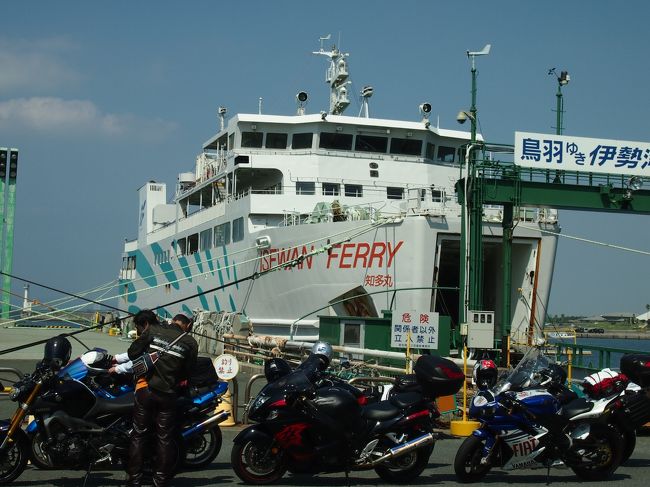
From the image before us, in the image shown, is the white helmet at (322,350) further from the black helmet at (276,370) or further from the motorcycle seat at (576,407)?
the motorcycle seat at (576,407)

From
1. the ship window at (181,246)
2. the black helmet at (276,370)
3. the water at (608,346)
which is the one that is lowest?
the water at (608,346)

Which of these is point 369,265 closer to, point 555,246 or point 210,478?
point 555,246

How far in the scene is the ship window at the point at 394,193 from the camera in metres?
23.8

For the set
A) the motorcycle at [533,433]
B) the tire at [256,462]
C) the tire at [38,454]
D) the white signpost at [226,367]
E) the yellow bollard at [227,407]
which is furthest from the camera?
the white signpost at [226,367]

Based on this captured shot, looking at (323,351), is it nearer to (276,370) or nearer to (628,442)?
(276,370)

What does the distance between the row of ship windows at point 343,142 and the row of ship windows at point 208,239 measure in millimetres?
2374

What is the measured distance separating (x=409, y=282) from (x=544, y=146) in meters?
4.31

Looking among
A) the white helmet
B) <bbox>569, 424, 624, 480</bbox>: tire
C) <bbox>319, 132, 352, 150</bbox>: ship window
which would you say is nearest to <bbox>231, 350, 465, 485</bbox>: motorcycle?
the white helmet

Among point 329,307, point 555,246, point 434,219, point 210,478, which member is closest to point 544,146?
point 434,219

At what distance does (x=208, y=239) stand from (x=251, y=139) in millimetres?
3684

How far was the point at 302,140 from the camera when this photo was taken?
951 inches

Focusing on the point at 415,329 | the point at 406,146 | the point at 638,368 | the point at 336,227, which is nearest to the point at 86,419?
the point at 638,368

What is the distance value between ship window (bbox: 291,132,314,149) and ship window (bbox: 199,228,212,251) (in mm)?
4110

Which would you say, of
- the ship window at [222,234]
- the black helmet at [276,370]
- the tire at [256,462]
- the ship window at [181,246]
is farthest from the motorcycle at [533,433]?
the ship window at [181,246]
